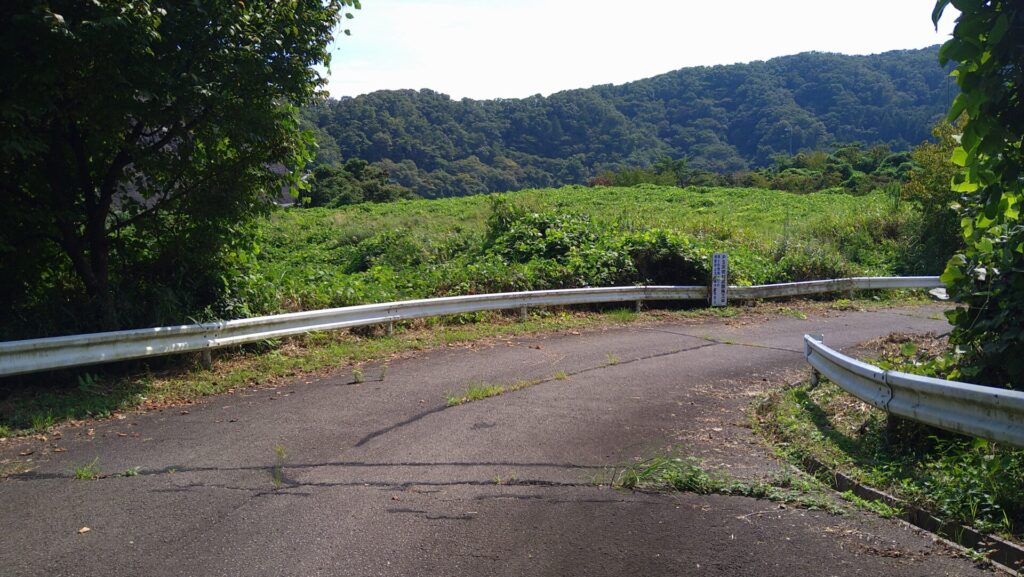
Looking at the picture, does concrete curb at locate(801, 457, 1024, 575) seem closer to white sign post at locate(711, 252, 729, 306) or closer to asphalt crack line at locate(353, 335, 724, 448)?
asphalt crack line at locate(353, 335, 724, 448)

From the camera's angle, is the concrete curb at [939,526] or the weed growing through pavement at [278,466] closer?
the concrete curb at [939,526]

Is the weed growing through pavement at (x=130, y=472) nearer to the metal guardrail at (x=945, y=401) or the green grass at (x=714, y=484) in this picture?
the green grass at (x=714, y=484)

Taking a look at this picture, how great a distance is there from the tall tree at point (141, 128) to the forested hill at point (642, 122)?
7069 cm

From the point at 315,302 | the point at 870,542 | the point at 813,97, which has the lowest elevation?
the point at 870,542

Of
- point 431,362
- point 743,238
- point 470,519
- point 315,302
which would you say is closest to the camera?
point 470,519

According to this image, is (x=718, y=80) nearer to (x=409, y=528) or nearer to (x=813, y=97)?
(x=813, y=97)

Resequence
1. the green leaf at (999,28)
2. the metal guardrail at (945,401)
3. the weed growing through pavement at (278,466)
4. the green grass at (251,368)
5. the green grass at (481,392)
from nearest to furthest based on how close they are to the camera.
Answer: the green leaf at (999,28) < the metal guardrail at (945,401) < the weed growing through pavement at (278,466) < the green grass at (251,368) < the green grass at (481,392)

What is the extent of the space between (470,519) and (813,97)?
138 meters

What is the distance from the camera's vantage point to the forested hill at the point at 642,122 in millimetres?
88500

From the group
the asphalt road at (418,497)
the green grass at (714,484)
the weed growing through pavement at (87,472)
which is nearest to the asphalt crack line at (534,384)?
the asphalt road at (418,497)

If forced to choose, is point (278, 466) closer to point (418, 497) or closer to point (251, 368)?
point (418, 497)

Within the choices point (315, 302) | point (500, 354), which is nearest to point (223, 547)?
point (500, 354)

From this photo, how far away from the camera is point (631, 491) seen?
5484 mm

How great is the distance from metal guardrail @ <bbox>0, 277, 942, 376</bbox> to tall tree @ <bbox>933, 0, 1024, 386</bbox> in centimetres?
821
